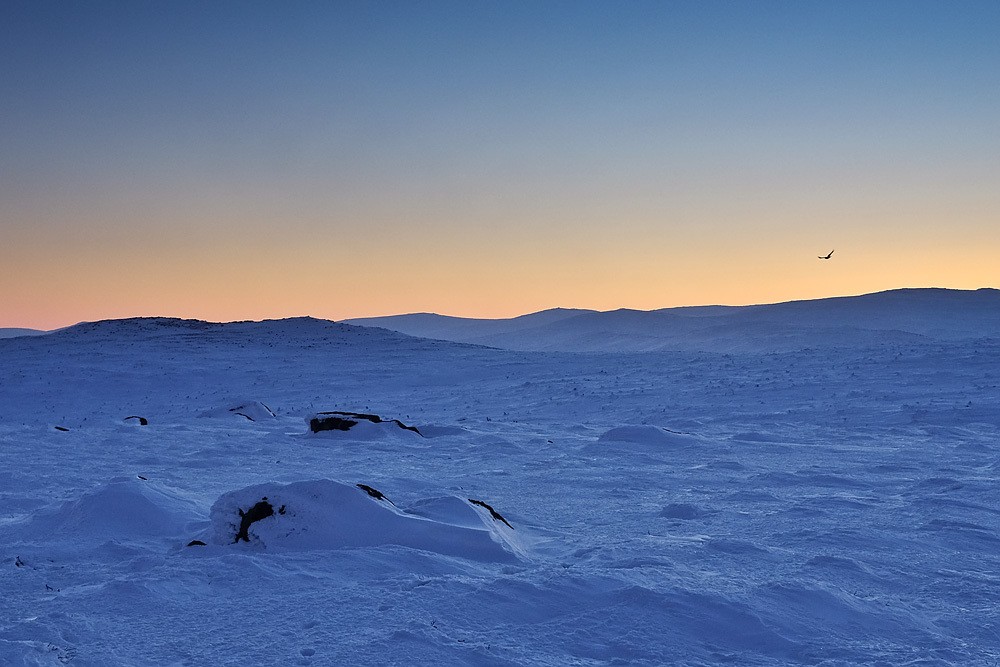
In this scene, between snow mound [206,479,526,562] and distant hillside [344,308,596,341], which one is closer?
snow mound [206,479,526,562]

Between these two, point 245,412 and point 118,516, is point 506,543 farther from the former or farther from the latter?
point 245,412

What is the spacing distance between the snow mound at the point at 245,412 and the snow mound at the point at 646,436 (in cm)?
752

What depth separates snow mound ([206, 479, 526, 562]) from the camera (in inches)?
210

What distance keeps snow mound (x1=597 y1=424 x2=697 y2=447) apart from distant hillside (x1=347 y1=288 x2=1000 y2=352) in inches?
2199

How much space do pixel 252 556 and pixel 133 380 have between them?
2398 centimetres

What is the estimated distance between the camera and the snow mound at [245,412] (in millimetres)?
15938

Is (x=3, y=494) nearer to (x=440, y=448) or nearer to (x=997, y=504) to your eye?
(x=440, y=448)

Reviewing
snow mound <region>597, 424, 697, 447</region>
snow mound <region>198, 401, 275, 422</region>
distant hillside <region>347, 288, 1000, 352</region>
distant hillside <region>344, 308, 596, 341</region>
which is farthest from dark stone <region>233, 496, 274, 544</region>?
distant hillside <region>344, 308, 596, 341</region>

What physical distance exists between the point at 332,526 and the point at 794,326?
10030 cm

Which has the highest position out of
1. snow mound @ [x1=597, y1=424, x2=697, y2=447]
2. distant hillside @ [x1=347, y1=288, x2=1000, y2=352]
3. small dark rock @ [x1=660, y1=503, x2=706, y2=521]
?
distant hillside @ [x1=347, y1=288, x2=1000, y2=352]

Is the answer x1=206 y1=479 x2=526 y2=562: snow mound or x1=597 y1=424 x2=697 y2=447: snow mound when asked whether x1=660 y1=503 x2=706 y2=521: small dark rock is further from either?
x1=597 y1=424 x2=697 y2=447: snow mound

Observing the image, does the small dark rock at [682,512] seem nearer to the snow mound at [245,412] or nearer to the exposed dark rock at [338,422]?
the exposed dark rock at [338,422]

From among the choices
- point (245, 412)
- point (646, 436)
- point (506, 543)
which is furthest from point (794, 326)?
point (506, 543)

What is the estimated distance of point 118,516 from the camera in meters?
6.06
